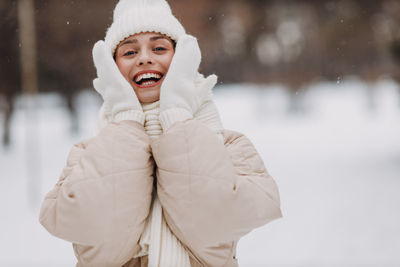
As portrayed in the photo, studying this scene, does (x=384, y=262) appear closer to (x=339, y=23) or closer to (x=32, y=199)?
(x=339, y=23)

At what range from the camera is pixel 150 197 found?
803 millimetres

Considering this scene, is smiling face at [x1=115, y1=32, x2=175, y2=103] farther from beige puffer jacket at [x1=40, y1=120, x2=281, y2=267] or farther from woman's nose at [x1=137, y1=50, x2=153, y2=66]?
beige puffer jacket at [x1=40, y1=120, x2=281, y2=267]

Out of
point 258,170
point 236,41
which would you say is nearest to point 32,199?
point 236,41

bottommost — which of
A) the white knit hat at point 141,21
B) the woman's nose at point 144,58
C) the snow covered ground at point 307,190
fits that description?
the snow covered ground at point 307,190

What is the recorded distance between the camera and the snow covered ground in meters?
2.41

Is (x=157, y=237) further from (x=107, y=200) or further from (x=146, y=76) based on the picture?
(x=146, y=76)

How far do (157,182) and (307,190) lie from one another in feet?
9.86

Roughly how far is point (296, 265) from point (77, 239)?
Answer: 6.11 feet

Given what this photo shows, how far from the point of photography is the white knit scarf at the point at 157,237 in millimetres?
788

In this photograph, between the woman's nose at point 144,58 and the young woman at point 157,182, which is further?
the woman's nose at point 144,58

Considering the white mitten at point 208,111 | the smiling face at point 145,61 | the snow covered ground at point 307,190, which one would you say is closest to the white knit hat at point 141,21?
the smiling face at point 145,61

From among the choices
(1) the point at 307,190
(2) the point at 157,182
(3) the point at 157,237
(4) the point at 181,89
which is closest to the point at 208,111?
(4) the point at 181,89

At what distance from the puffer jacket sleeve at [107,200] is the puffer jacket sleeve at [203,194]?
0.05 m

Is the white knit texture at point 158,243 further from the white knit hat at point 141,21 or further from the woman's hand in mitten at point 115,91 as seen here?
the white knit hat at point 141,21
